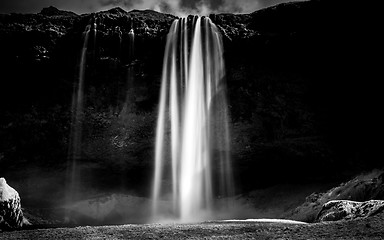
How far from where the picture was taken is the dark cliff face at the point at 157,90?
19.8m

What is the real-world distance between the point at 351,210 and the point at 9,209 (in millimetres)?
11504

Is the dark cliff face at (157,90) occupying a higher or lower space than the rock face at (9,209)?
higher

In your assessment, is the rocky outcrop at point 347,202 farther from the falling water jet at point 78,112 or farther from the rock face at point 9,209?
the falling water jet at point 78,112

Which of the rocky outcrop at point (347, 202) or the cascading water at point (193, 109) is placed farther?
the cascading water at point (193, 109)

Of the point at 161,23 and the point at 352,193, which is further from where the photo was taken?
the point at 161,23

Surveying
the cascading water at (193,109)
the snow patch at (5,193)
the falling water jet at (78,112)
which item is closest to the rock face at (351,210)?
the cascading water at (193,109)

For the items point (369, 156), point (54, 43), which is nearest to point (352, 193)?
point (369, 156)

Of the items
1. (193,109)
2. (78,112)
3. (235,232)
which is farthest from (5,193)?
(193,109)

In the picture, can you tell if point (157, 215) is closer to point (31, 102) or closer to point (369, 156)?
point (31, 102)

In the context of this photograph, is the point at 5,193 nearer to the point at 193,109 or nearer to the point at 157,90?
the point at 157,90

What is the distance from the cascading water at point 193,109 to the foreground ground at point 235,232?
34.3 ft

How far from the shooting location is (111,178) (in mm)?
21625

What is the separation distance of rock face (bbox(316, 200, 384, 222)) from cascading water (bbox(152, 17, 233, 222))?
854cm

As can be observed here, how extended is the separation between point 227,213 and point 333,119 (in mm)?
8070
